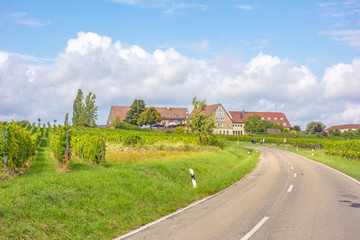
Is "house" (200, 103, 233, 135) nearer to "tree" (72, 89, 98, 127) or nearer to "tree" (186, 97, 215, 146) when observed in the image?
"tree" (72, 89, 98, 127)

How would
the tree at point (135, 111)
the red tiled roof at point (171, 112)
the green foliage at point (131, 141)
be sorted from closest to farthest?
the green foliage at point (131, 141), the tree at point (135, 111), the red tiled roof at point (171, 112)

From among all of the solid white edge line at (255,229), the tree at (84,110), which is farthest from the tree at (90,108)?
the solid white edge line at (255,229)

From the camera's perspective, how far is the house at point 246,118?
12156 cm

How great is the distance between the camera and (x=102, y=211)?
899 cm

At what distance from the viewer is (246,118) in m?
125

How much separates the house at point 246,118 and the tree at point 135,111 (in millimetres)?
37077

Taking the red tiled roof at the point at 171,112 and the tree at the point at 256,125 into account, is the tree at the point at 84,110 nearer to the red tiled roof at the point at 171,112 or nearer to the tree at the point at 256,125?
the red tiled roof at the point at 171,112

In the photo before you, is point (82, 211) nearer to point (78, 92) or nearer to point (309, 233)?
point (309, 233)

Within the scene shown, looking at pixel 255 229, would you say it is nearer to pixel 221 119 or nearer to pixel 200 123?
pixel 200 123

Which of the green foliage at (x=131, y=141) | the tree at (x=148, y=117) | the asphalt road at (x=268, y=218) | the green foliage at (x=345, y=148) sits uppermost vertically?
the tree at (x=148, y=117)

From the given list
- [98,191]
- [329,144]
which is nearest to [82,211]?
[98,191]

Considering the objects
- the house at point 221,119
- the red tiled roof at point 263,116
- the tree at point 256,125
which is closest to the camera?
the tree at point 256,125

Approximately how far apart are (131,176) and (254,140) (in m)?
77.8

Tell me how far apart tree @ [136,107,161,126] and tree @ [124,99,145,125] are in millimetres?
3397
